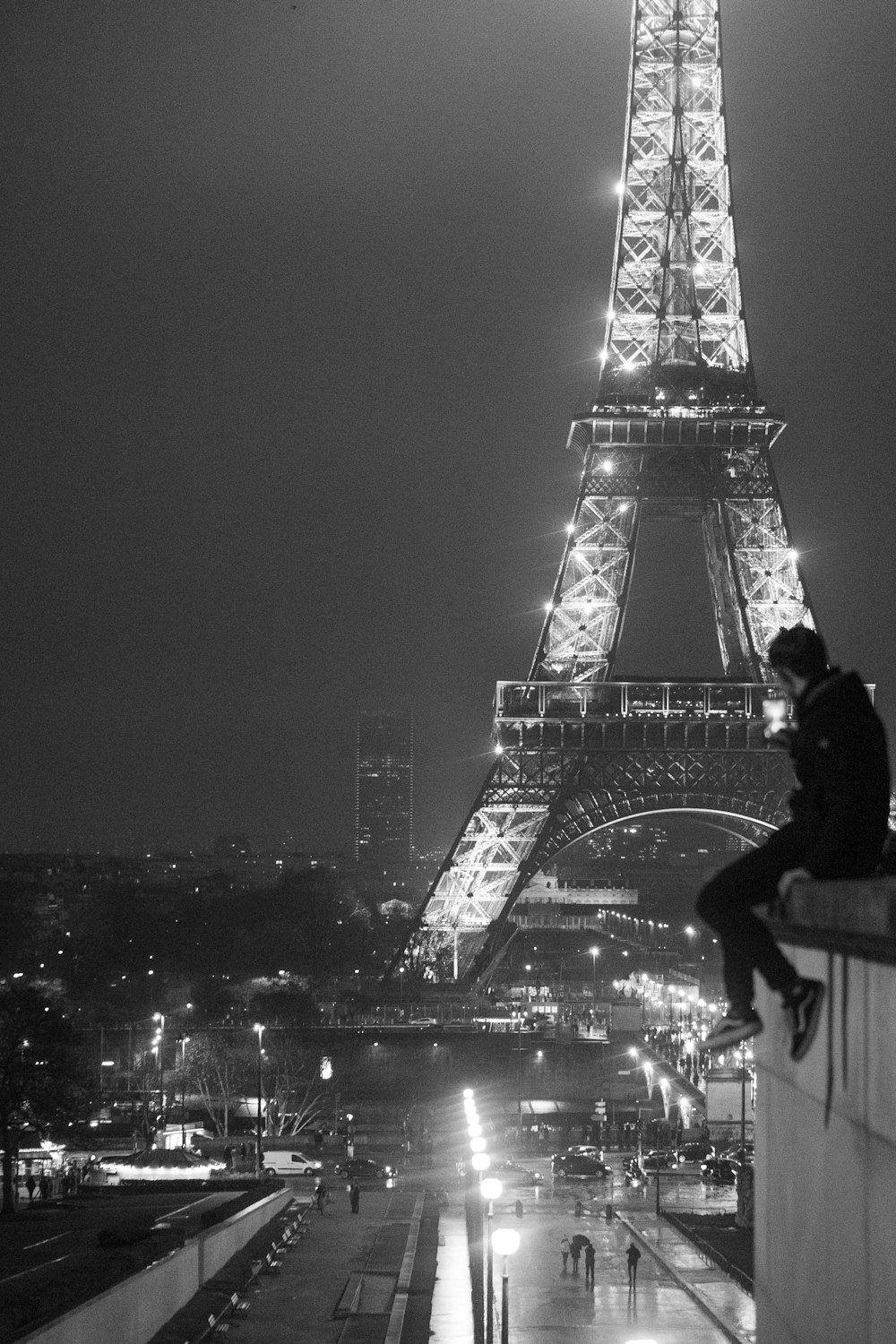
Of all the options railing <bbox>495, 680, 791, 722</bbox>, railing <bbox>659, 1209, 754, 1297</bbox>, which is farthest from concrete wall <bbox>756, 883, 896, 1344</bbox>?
railing <bbox>495, 680, 791, 722</bbox>

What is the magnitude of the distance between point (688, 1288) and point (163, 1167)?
1811 centimetres

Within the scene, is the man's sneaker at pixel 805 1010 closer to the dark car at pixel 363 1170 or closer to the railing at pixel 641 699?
the dark car at pixel 363 1170

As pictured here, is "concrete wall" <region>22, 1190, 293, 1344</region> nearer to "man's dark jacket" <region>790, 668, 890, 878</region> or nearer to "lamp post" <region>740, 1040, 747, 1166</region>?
"man's dark jacket" <region>790, 668, 890, 878</region>

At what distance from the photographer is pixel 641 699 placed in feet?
225

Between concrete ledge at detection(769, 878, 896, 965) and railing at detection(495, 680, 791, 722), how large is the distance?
202 ft

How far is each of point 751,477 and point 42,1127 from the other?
123 ft

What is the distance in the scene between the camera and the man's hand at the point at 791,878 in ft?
20.7

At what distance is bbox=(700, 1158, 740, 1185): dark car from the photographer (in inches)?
1857

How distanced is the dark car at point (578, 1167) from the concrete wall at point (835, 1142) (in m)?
42.3

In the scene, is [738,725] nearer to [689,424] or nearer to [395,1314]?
[689,424]

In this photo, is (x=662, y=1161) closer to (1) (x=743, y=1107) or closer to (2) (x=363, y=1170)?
(1) (x=743, y=1107)

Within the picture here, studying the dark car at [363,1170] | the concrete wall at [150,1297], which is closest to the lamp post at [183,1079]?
the dark car at [363,1170]

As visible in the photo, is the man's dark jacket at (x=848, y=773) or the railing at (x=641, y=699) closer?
the man's dark jacket at (x=848, y=773)

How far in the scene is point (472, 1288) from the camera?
93.1 ft
